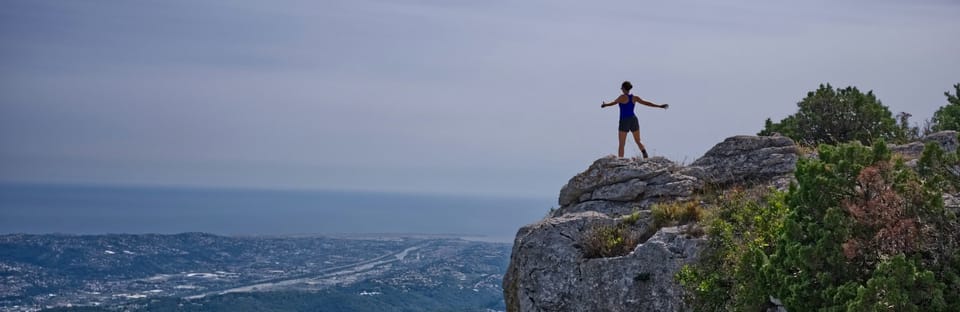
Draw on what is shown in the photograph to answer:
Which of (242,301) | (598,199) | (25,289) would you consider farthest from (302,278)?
(598,199)

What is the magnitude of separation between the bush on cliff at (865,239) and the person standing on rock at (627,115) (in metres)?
7.77

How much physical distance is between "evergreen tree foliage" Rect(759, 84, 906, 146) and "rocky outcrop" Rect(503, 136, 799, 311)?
24.3 feet

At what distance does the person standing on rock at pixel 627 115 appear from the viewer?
19.2 metres

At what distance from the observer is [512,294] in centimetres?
1602

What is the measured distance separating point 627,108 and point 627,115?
0.17 meters

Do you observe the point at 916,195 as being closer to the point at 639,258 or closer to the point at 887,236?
the point at 887,236

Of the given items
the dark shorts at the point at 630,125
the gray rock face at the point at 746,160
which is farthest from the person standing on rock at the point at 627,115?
the gray rock face at the point at 746,160

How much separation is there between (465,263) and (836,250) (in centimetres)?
13576

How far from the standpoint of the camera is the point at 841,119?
961 inches

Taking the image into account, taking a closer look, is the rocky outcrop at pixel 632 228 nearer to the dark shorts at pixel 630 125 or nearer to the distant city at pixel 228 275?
the dark shorts at pixel 630 125

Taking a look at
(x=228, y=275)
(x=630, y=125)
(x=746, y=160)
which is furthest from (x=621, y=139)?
(x=228, y=275)

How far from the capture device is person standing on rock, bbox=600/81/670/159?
19156 mm

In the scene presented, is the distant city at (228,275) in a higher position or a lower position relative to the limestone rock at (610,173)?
lower

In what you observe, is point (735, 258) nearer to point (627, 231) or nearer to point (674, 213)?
point (674, 213)
